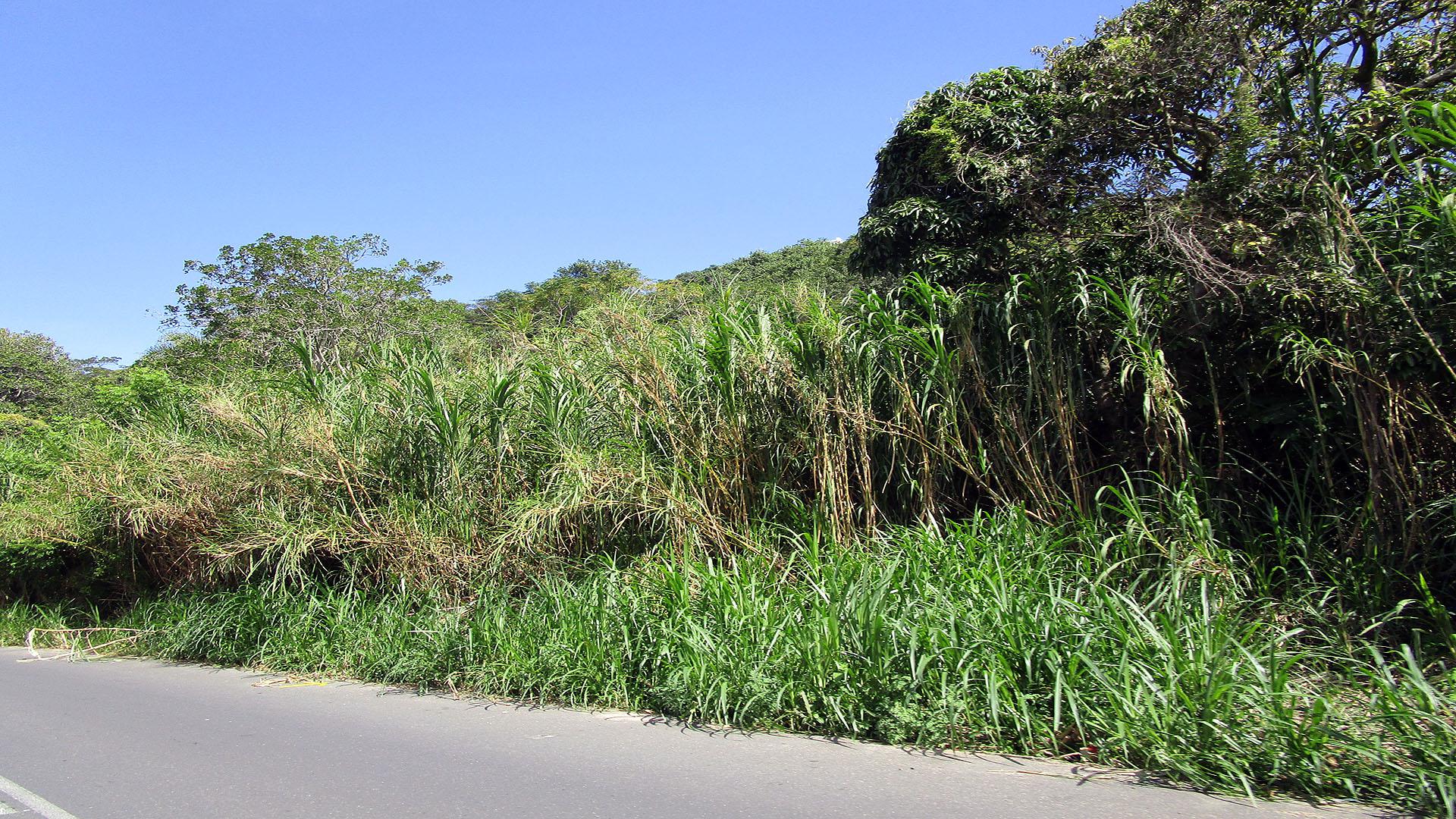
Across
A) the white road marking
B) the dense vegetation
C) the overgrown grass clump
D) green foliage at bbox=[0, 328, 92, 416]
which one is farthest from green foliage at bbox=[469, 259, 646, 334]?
green foliage at bbox=[0, 328, 92, 416]

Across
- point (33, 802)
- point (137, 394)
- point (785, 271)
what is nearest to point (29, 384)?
point (137, 394)

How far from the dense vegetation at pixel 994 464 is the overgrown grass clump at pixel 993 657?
0.03 metres

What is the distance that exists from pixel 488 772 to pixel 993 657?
262 cm

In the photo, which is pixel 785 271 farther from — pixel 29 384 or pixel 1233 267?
pixel 29 384

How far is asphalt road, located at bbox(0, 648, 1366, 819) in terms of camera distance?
3.77 metres

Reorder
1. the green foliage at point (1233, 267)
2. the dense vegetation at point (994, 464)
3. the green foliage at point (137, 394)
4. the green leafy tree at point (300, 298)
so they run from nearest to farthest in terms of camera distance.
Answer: the dense vegetation at point (994, 464) → the green foliage at point (1233, 267) → the green foliage at point (137, 394) → the green leafy tree at point (300, 298)

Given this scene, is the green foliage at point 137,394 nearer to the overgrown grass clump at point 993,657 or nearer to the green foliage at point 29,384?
the overgrown grass clump at point 993,657

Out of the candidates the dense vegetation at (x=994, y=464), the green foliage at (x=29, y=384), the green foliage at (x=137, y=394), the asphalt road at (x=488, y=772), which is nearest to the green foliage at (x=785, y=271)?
the dense vegetation at (x=994, y=464)

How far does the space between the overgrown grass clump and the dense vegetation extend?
0.03m

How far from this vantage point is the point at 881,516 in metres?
6.83

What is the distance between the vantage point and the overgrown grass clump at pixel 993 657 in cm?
372

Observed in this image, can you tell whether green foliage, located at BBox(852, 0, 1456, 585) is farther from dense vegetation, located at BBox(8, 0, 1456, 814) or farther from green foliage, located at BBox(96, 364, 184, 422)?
green foliage, located at BBox(96, 364, 184, 422)

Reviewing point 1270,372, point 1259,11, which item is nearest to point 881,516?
point 1270,372

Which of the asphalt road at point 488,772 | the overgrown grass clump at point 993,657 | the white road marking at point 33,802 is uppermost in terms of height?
the overgrown grass clump at point 993,657
